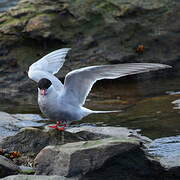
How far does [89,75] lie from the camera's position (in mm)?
6547

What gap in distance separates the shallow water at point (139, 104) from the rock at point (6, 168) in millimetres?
1911

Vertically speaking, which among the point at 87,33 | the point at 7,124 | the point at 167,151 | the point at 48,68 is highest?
the point at 48,68

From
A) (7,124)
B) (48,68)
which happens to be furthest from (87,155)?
(7,124)

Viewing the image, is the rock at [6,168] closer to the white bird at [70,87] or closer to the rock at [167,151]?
the white bird at [70,87]

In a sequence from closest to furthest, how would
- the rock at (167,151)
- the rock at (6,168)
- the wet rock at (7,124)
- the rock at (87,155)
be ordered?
1. the rock at (87,155)
2. the rock at (167,151)
3. the rock at (6,168)
4. the wet rock at (7,124)

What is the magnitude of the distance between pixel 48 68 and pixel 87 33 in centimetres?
321

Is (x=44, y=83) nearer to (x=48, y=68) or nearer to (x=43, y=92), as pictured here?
(x=43, y=92)

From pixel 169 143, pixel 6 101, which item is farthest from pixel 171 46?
pixel 169 143

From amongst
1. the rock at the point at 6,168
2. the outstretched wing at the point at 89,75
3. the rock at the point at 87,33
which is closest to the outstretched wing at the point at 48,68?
the outstretched wing at the point at 89,75

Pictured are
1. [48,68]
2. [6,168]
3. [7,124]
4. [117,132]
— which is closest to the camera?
[6,168]

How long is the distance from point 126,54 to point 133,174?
5.22 m

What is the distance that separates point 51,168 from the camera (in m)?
5.64

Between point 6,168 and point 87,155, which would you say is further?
point 6,168

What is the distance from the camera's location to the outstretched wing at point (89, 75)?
6.16 metres
